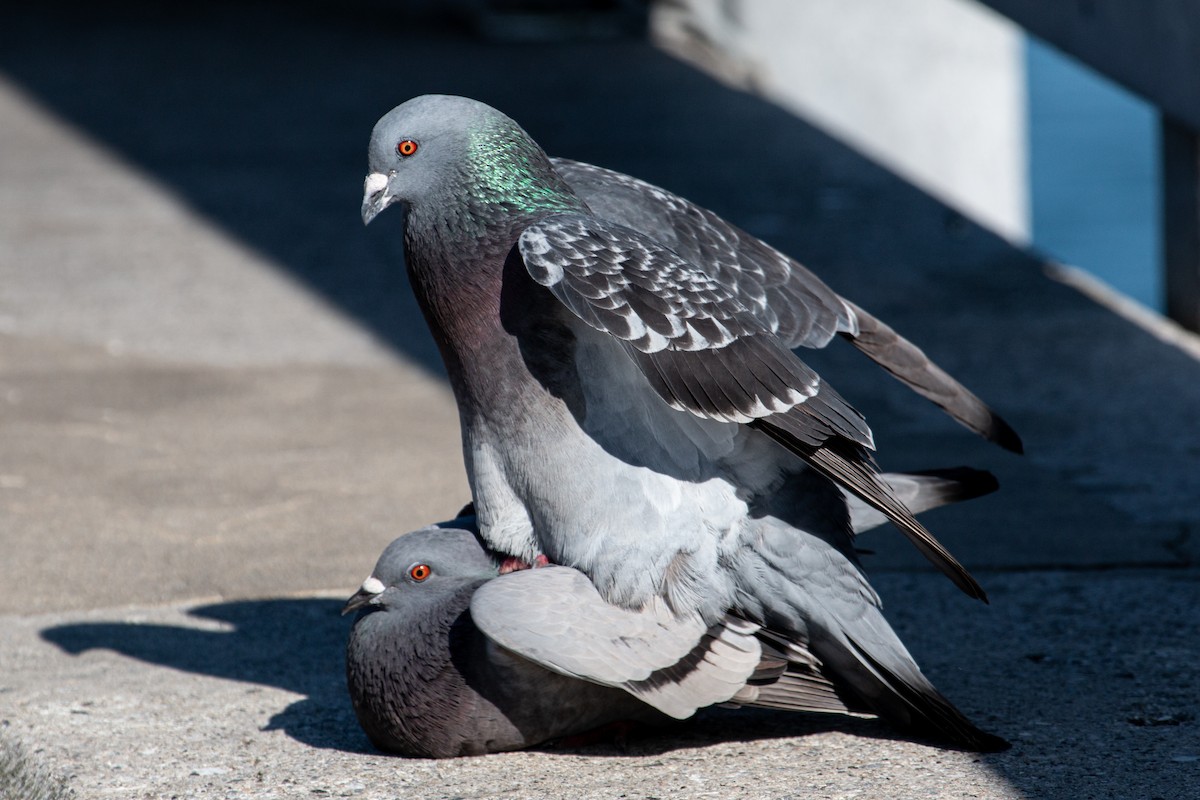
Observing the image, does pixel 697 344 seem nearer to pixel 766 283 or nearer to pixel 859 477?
pixel 859 477

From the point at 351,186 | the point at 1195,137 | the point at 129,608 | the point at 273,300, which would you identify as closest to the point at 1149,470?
the point at 1195,137

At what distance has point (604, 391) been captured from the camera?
3064 millimetres

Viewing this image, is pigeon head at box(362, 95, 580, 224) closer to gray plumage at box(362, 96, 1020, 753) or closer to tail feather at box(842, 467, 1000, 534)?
gray plumage at box(362, 96, 1020, 753)

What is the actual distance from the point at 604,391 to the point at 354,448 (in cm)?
227

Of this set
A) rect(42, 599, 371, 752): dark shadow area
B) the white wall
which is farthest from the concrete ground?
the white wall

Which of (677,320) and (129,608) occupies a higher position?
(677,320)

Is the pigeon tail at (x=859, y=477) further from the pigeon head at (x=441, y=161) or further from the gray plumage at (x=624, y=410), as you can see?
the pigeon head at (x=441, y=161)

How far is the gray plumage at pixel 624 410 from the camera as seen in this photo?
2.89 metres

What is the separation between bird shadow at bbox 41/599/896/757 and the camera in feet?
10.8

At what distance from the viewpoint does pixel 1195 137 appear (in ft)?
19.6

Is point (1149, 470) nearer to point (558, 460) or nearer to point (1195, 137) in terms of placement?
point (1195, 137)

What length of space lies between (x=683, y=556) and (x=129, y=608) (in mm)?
1620

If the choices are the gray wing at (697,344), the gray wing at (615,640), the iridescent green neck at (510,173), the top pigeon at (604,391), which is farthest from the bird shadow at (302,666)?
the iridescent green neck at (510,173)

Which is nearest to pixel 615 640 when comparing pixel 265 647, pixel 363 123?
pixel 265 647
